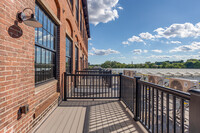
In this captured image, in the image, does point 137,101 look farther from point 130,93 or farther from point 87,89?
point 87,89

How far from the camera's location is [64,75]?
14.3ft

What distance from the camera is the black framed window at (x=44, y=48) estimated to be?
2672mm

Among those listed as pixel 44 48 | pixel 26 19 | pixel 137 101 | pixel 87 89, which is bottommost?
pixel 87 89

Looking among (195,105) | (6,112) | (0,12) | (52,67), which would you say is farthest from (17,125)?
(195,105)

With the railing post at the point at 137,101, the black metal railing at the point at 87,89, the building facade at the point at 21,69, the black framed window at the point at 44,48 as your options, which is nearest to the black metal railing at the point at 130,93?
the railing post at the point at 137,101

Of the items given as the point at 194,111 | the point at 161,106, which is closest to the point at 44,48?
the point at 161,106

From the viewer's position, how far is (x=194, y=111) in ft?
3.96

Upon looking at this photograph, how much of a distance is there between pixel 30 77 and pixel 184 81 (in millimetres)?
6089

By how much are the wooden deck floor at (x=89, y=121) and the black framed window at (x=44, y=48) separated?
1082mm

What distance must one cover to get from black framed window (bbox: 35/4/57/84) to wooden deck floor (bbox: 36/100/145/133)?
1.08 metres

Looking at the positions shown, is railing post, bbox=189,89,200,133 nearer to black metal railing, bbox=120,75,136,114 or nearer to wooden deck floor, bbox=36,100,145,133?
wooden deck floor, bbox=36,100,145,133

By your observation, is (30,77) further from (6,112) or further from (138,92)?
(138,92)

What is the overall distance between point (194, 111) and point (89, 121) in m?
2.24

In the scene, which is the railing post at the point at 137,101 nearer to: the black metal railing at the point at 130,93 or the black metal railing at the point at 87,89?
the black metal railing at the point at 130,93
